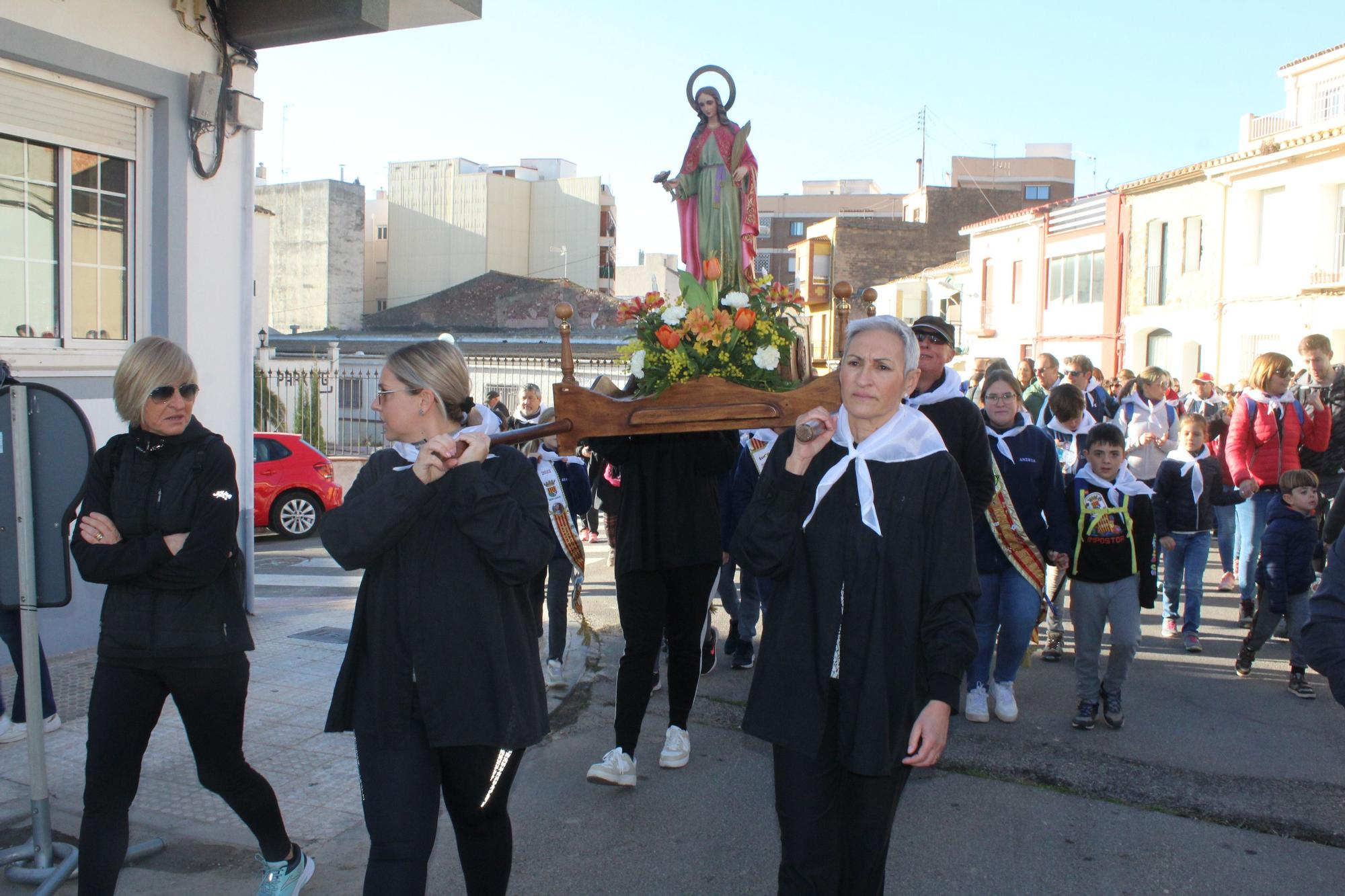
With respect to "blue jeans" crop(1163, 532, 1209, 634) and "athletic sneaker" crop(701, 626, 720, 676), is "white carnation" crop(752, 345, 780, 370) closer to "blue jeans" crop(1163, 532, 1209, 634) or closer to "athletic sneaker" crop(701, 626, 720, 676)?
"athletic sneaker" crop(701, 626, 720, 676)

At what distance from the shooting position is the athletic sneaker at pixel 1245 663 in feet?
22.7

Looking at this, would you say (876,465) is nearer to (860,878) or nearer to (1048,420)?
(860,878)

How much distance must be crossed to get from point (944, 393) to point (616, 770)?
238 centimetres

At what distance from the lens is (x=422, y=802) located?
9.60 ft

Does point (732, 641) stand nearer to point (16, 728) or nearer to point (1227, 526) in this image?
point (16, 728)

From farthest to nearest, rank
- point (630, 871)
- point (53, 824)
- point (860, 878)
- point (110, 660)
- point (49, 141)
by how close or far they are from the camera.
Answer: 1. point (49, 141)
2. point (53, 824)
3. point (630, 871)
4. point (110, 660)
5. point (860, 878)

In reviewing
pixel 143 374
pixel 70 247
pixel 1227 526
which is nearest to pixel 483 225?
pixel 70 247

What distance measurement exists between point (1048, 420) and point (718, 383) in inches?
215

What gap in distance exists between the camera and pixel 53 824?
449 centimetres

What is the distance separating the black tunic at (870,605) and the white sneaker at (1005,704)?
3440mm

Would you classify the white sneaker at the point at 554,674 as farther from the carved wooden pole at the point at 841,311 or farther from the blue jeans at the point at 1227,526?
the blue jeans at the point at 1227,526

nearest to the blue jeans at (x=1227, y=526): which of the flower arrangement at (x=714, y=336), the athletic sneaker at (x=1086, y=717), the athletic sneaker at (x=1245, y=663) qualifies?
the athletic sneaker at (x=1245, y=663)

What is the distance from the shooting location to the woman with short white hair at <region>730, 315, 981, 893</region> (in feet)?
9.29

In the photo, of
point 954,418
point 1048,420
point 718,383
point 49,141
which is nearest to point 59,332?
point 49,141
